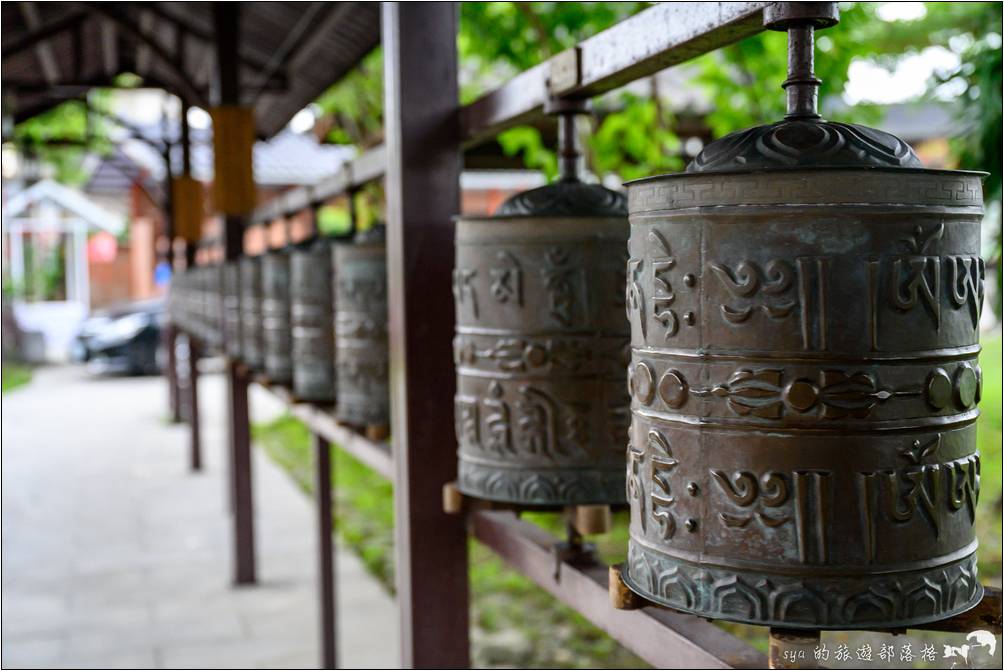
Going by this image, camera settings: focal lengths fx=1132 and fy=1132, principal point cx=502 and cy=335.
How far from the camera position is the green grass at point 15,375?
16.6 metres

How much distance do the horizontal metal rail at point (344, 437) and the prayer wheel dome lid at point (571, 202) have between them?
1.07 m

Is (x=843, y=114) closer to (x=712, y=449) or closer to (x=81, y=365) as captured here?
(x=712, y=449)

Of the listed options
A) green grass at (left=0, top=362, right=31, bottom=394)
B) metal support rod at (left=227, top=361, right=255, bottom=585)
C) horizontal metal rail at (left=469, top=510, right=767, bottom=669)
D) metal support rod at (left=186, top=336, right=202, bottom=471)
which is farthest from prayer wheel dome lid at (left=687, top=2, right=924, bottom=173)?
green grass at (left=0, top=362, right=31, bottom=394)

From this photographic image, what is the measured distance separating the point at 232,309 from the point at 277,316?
138 cm

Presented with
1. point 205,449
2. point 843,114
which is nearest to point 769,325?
point 843,114

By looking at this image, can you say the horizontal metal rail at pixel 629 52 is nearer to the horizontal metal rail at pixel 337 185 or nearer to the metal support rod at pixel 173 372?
the horizontal metal rail at pixel 337 185

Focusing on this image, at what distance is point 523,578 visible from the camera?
20.9ft

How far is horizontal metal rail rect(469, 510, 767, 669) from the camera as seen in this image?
64.7 inches

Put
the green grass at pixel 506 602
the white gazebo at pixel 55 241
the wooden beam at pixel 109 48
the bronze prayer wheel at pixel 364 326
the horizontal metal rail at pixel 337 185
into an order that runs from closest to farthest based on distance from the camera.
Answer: the bronze prayer wheel at pixel 364 326 → the horizontal metal rail at pixel 337 185 → the green grass at pixel 506 602 → the wooden beam at pixel 109 48 → the white gazebo at pixel 55 241

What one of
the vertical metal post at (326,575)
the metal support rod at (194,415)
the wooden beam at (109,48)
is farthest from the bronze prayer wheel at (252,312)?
the wooden beam at (109,48)

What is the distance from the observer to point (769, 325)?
4.05ft

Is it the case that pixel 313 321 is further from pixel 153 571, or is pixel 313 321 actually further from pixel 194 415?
pixel 194 415

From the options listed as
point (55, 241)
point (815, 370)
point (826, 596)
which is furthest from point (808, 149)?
point (55, 241)

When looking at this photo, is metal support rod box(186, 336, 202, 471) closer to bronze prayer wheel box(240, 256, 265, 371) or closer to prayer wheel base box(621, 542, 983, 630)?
bronze prayer wheel box(240, 256, 265, 371)
